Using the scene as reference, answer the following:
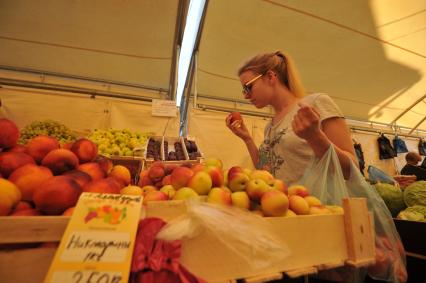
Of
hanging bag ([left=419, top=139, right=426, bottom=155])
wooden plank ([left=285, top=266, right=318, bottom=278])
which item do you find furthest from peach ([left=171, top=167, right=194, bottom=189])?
hanging bag ([left=419, top=139, right=426, bottom=155])

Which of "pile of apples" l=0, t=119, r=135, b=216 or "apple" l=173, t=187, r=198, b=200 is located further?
"apple" l=173, t=187, r=198, b=200

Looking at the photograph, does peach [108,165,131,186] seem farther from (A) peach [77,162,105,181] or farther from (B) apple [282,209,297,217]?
(B) apple [282,209,297,217]

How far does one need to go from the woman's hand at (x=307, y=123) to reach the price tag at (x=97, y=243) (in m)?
0.61

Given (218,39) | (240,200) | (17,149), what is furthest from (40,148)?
(218,39)

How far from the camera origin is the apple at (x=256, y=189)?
61 centimetres

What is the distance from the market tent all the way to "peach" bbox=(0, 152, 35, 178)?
1960 mm

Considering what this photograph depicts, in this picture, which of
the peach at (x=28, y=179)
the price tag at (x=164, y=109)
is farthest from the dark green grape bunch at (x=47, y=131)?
the peach at (x=28, y=179)

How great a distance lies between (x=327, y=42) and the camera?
2447mm

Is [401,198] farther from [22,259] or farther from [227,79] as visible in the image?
[227,79]

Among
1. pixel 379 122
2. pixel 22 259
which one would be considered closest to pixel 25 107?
pixel 22 259

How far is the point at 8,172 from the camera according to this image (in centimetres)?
51

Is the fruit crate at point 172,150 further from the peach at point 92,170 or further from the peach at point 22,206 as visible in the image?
the peach at point 22,206

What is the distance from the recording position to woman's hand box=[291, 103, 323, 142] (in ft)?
2.42

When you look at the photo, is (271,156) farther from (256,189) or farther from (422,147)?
(422,147)
